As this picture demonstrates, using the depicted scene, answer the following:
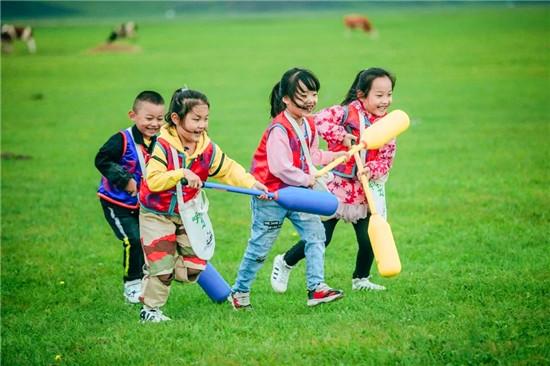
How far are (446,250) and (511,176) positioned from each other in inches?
151

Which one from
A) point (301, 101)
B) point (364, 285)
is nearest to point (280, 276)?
point (364, 285)

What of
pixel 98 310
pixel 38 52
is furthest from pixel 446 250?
pixel 38 52

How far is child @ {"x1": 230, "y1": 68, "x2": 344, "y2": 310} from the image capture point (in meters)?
6.24

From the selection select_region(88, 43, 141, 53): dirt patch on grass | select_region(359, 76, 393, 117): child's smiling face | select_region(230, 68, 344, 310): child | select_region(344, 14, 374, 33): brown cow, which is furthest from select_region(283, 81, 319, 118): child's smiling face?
select_region(344, 14, 374, 33): brown cow

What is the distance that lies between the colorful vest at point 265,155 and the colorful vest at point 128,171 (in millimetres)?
1017

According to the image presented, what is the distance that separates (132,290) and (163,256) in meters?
1.07

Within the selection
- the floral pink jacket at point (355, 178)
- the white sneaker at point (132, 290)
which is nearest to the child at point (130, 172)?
the white sneaker at point (132, 290)

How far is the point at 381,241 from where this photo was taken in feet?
20.4

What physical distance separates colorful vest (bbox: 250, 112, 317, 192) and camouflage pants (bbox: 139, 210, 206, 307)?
72 centimetres

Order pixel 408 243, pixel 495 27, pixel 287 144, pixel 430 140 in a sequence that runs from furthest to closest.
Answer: pixel 495 27 → pixel 430 140 → pixel 408 243 → pixel 287 144

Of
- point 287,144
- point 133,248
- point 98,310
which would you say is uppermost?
point 287,144

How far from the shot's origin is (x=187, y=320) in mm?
6391

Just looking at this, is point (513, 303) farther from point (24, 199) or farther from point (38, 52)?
point (38, 52)

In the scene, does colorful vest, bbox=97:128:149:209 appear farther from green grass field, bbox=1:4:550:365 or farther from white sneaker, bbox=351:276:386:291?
white sneaker, bbox=351:276:386:291
